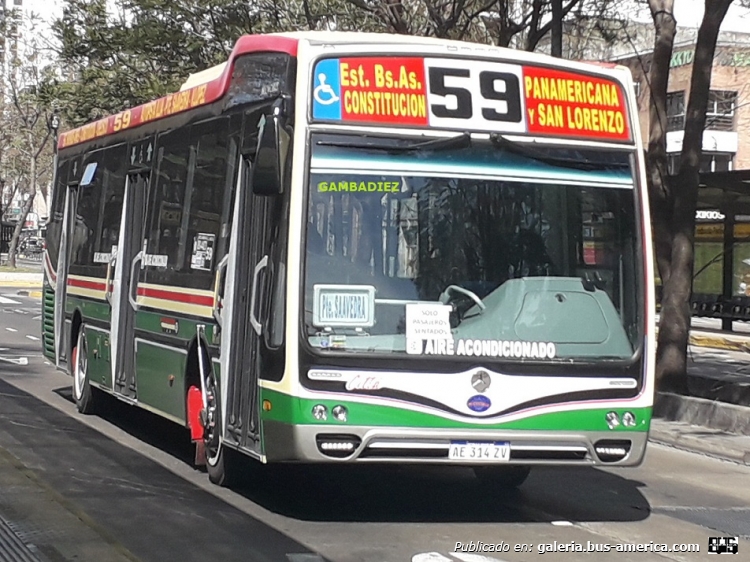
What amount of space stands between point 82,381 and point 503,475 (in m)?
5.66

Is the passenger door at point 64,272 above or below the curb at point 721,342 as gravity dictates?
above

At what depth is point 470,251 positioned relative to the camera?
861cm

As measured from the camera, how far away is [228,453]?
9805 mm

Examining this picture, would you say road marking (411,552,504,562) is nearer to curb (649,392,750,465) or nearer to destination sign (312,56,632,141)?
destination sign (312,56,632,141)

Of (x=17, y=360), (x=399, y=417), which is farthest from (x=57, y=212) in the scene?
(x=399, y=417)

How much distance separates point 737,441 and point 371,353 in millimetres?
6661

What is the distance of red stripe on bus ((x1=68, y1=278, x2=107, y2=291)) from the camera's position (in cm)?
1332

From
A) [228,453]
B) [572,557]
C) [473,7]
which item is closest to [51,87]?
[473,7]

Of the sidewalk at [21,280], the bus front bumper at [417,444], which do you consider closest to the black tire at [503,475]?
the bus front bumper at [417,444]

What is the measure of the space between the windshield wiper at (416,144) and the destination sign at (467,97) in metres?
0.09

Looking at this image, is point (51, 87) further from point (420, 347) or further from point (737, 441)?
point (420, 347)

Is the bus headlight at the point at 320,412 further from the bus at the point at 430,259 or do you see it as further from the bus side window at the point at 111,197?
the bus side window at the point at 111,197

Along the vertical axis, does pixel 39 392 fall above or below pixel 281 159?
below

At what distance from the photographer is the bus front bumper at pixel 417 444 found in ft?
27.1
